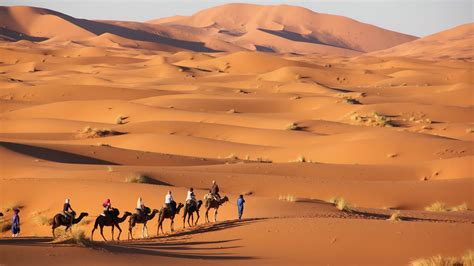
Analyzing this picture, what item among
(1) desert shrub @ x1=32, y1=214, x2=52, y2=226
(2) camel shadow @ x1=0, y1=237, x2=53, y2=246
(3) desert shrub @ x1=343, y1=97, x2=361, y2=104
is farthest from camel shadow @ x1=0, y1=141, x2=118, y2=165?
(3) desert shrub @ x1=343, y1=97, x2=361, y2=104

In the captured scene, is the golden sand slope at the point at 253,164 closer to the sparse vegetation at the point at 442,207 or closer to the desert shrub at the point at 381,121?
the desert shrub at the point at 381,121

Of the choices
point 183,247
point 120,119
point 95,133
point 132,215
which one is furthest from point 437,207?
point 120,119

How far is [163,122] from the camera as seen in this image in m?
43.3

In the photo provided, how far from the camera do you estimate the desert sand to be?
49.8 ft

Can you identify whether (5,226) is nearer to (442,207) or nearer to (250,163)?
(250,163)

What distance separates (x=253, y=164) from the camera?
29.7m

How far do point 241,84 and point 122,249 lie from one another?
202 ft

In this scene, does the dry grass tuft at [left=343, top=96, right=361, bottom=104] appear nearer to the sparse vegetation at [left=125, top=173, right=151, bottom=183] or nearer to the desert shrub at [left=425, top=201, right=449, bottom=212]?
the desert shrub at [left=425, top=201, right=449, bottom=212]

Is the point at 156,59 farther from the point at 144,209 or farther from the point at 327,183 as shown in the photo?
the point at 144,209

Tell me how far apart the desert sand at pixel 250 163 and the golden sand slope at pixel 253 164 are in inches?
2.8

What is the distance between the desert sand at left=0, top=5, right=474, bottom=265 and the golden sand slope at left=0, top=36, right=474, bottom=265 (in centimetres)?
7

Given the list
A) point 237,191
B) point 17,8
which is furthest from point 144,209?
point 17,8

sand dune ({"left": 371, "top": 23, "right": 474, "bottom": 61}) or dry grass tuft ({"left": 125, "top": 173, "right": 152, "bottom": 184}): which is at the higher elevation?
sand dune ({"left": 371, "top": 23, "right": 474, "bottom": 61})

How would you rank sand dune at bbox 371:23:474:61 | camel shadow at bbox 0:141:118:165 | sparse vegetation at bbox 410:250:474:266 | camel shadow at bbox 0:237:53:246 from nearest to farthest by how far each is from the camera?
1. camel shadow at bbox 0:237:53:246
2. sparse vegetation at bbox 410:250:474:266
3. camel shadow at bbox 0:141:118:165
4. sand dune at bbox 371:23:474:61
